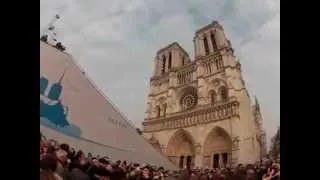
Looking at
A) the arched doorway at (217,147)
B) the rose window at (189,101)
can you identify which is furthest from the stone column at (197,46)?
the arched doorway at (217,147)

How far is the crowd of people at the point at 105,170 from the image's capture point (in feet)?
9.53

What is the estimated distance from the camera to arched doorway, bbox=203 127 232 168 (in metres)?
5.66

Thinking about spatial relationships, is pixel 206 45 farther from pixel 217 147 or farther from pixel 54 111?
pixel 54 111

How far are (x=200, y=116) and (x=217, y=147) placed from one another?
0.63 meters

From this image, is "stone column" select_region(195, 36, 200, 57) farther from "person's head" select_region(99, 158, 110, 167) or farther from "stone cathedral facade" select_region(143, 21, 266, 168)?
"person's head" select_region(99, 158, 110, 167)

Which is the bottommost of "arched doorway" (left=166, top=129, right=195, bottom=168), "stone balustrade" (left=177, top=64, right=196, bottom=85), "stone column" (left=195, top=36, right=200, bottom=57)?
"arched doorway" (left=166, top=129, right=195, bottom=168)

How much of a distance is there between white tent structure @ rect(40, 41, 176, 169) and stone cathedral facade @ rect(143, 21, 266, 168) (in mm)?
1087

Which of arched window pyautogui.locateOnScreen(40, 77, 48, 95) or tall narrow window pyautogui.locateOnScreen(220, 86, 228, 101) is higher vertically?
tall narrow window pyautogui.locateOnScreen(220, 86, 228, 101)

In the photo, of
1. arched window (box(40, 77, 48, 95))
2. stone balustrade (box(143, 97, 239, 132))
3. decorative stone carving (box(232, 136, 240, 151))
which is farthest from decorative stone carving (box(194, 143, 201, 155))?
arched window (box(40, 77, 48, 95))

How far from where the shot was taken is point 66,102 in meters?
4.13

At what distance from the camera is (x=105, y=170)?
3.38 meters
